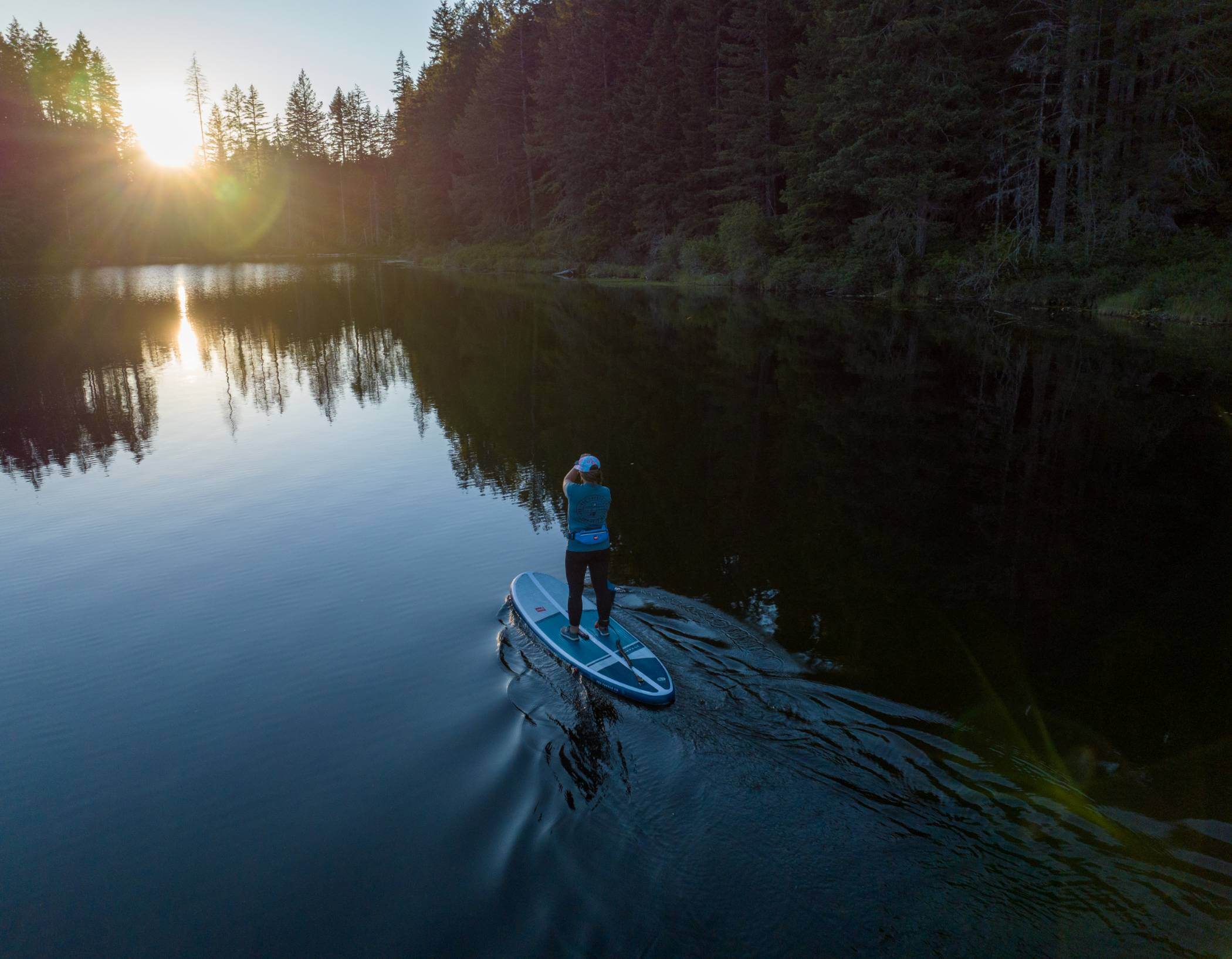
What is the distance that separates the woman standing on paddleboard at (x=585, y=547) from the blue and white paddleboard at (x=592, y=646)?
0.13m

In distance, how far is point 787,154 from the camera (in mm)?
38906

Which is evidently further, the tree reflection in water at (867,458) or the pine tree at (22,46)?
the pine tree at (22,46)

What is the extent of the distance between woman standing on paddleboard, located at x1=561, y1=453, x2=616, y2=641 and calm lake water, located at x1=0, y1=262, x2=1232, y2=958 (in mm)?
511

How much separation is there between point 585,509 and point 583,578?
73 cm

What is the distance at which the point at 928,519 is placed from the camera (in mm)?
11141

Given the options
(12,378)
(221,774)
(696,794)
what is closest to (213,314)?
(12,378)

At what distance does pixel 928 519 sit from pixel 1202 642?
3.84m

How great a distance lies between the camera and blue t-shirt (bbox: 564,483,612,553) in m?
7.44

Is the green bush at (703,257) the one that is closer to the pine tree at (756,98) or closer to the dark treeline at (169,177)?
the pine tree at (756,98)

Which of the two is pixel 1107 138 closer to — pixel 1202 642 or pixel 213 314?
pixel 1202 642

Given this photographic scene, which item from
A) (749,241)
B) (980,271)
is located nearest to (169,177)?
(749,241)

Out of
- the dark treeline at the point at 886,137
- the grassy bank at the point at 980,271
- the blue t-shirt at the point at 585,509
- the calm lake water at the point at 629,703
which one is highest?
the dark treeline at the point at 886,137

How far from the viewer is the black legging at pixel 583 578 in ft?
25.0

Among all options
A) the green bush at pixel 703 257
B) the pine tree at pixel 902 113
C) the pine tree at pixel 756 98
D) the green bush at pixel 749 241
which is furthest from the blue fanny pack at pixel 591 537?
the green bush at pixel 703 257
